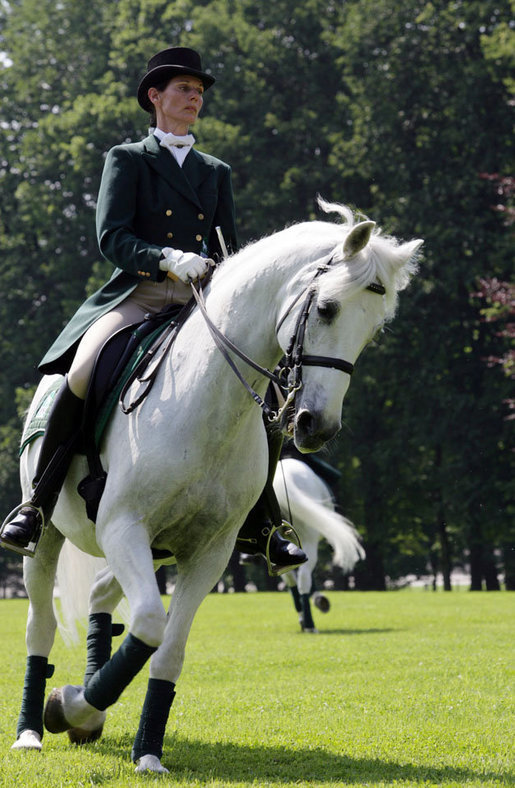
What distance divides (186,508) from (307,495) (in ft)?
38.6

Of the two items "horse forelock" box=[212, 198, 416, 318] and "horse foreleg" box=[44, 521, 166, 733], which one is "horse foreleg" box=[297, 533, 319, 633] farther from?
"horse forelock" box=[212, 198, 416, 318]

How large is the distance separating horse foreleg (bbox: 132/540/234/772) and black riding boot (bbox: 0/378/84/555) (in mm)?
942

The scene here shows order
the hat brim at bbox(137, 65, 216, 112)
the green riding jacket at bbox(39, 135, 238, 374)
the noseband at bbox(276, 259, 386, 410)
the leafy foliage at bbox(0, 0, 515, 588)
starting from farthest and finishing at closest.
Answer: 1. the leafy foliage at bbox(0, 0, 515, 588)
2. the hat brim at bbox(137, 65, 216, 112)
3. the green riding jacket at bbox(39, 135, 238, 374)
4. the noseband at bbox(276, 259, 386, 410)

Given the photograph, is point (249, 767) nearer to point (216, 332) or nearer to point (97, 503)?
point (97, 503)

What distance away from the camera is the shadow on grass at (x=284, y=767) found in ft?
19.6

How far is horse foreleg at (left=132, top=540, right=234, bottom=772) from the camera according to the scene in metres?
6.22

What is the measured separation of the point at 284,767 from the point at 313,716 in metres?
1.86

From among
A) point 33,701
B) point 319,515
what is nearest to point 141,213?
point 33,701

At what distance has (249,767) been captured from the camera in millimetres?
6395

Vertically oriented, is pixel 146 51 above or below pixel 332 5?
below

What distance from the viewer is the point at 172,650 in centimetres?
631

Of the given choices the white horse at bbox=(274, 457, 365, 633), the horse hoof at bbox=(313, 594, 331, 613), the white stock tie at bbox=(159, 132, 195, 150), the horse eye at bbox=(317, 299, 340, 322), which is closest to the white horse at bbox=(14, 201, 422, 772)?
the horse eye at bbox=(317, 299, 340, 322)

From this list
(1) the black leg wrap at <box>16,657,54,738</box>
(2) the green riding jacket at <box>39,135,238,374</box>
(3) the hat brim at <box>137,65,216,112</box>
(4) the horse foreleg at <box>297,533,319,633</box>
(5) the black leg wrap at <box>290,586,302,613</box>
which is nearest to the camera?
(2) the green riding jacket at <box>39,135,238,374</box>

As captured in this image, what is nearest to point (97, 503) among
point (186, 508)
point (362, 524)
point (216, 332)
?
point (186, 508)
